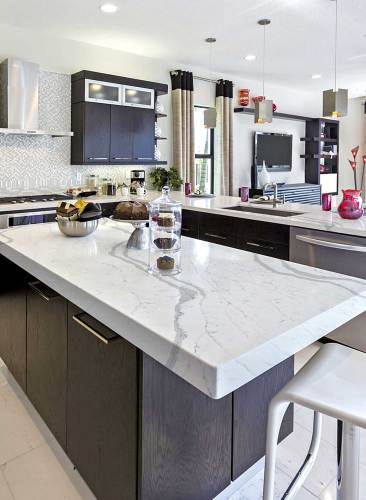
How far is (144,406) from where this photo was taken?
1229 millimetres

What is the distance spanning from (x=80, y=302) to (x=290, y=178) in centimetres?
750

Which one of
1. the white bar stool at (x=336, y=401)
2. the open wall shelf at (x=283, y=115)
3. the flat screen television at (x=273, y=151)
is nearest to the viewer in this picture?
the white bar stool at (x=336, y=401)

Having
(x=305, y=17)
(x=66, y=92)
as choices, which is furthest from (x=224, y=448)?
(x=66, y=92)

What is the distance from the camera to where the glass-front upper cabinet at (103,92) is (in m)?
4.76

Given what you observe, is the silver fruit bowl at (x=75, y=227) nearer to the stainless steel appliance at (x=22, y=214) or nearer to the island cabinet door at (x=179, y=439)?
the island cabinet door at (x=179, y=439)

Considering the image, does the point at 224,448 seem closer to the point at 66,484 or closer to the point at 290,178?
the point at 66,484

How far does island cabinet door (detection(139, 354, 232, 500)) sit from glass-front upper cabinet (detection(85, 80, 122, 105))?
13.6 feet

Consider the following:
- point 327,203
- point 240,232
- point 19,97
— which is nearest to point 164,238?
point 240,232

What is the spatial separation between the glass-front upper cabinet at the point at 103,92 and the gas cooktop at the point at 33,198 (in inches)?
46.0

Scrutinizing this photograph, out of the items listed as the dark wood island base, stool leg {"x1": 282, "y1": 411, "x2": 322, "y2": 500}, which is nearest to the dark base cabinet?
the dark wood island base

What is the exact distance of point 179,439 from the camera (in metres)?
1.35

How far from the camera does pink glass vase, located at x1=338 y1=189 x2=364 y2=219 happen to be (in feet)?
9.90

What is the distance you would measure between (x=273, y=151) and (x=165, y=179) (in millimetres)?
2896

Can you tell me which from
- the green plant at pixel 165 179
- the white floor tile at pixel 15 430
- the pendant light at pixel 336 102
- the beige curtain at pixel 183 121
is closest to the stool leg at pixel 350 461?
the white floor tile at pixel 15 430
